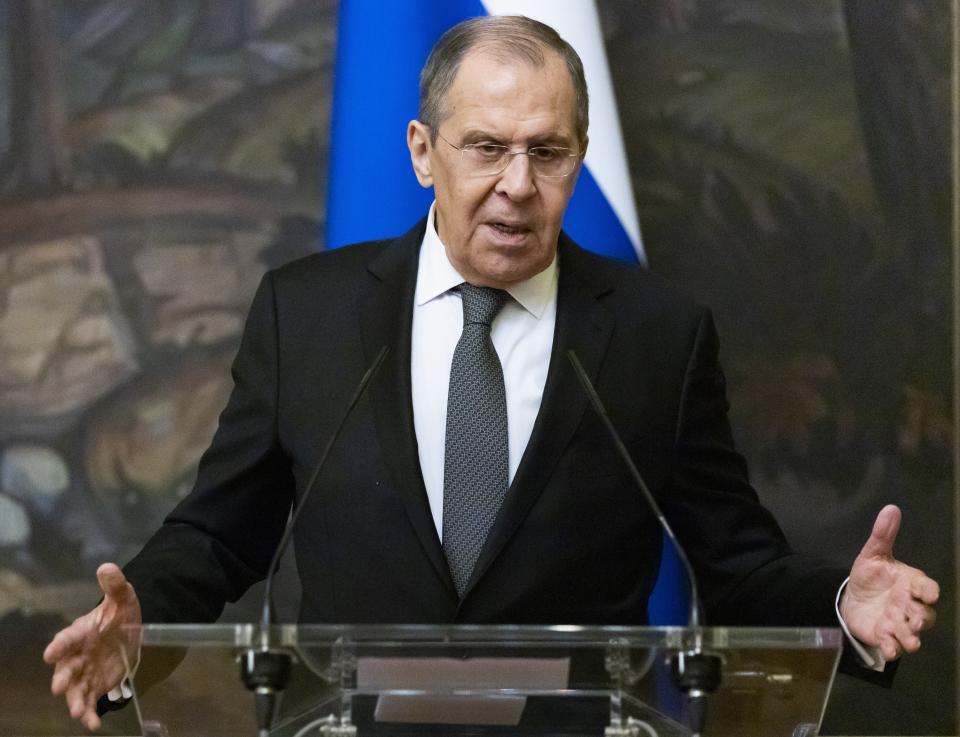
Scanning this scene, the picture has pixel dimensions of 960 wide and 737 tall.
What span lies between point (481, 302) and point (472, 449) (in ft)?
1.18

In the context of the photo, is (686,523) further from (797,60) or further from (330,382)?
(797,60)

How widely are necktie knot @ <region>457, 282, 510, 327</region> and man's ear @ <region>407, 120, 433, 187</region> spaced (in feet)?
0.89

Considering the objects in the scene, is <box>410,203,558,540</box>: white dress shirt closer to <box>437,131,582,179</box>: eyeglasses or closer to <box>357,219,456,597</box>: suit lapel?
<box>357,219,456,597</box>: suit lapel

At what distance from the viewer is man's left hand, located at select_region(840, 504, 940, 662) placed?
224 cm

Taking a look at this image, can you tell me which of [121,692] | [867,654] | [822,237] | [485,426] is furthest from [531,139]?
[822,237]

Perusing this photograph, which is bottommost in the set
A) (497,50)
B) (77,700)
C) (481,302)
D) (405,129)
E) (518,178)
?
(77,700)

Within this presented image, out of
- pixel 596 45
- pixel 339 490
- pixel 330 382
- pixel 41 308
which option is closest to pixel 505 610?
pixel 339 490

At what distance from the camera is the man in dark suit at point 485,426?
9.33ft

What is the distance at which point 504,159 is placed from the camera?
296 centimetres

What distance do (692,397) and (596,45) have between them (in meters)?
1.40

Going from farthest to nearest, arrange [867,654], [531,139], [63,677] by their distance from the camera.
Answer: [531,139], [867,654], [63,677]

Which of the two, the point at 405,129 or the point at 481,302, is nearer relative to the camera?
the point at 481,302

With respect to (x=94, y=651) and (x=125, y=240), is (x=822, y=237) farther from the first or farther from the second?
(x=94, y=651)

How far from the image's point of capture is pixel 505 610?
2.81 meters
